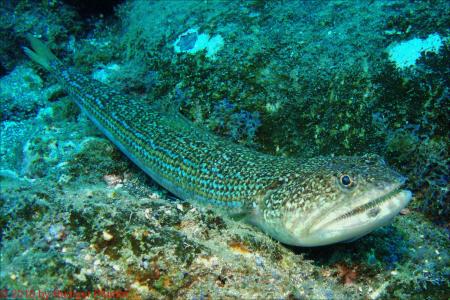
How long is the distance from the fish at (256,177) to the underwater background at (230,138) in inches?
14.4

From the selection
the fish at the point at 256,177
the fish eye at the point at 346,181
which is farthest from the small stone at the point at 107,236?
the fish eye at the point at 346,181

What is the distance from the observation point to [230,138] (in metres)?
5.36

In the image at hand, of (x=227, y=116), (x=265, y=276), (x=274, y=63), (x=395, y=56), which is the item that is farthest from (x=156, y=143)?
(x=395, y=56)

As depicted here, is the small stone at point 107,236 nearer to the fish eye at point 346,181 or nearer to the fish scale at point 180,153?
the fish scale at point 180,153

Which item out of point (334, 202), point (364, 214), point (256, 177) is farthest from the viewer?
point (256, 177)

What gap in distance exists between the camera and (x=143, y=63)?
21.9ft

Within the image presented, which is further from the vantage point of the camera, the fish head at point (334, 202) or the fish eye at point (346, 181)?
the fish eye at point (346, 181)

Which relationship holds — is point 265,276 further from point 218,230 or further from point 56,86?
point 56,86

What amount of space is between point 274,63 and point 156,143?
7.84 ft

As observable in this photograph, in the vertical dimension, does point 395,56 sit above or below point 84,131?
above

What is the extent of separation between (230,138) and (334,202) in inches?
101

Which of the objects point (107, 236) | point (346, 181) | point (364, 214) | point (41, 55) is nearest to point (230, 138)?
point (346, 181)

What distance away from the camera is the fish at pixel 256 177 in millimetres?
3012

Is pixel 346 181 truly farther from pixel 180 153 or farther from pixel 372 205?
pixel 180 153
